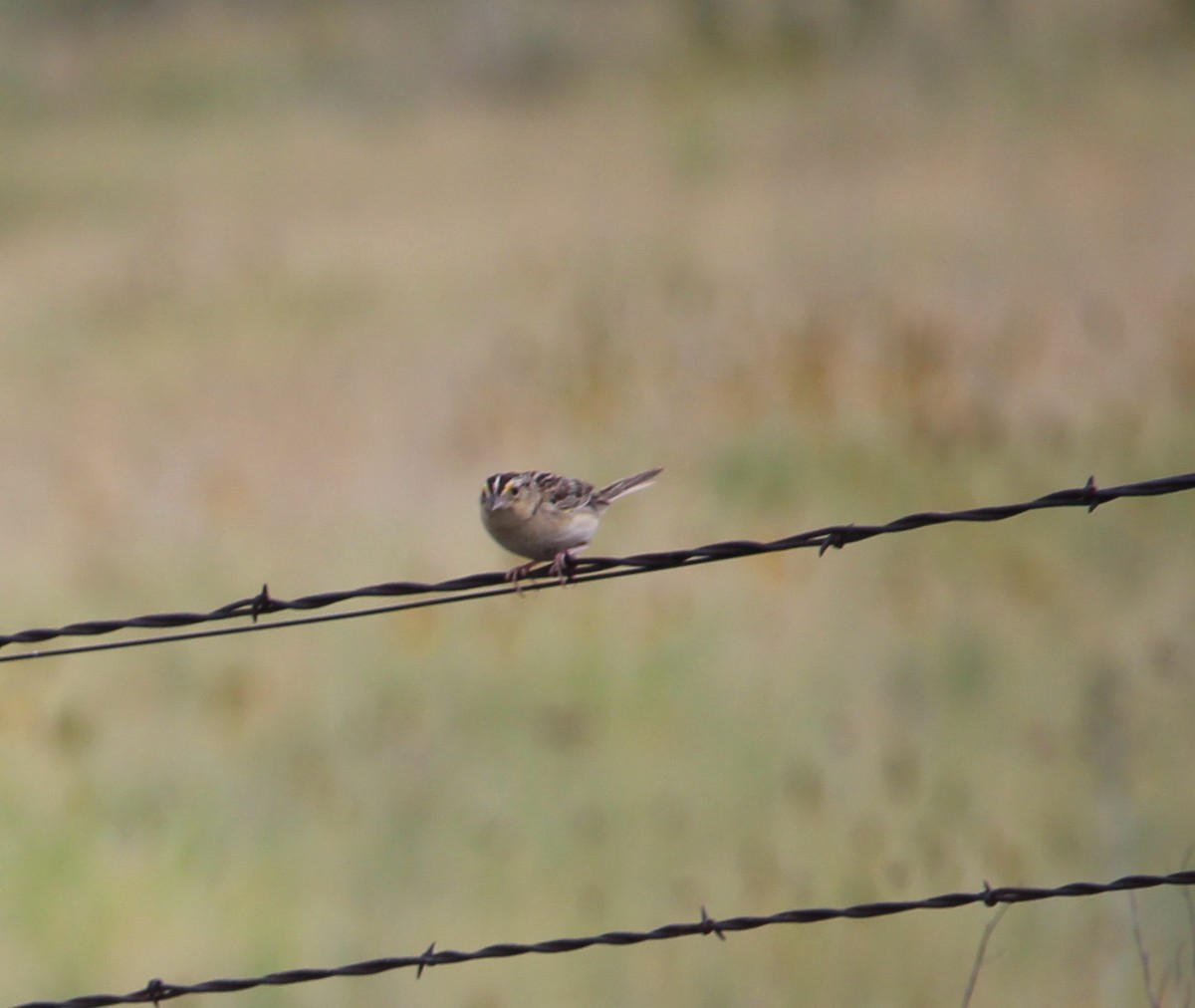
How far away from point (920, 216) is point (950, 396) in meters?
8.87

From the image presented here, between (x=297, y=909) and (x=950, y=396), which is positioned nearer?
(x=297, y=909)

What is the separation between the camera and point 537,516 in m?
6.45

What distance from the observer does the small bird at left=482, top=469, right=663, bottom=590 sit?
21.1ft

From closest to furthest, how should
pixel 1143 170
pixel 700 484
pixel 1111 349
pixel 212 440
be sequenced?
1. pixel 700 484
2. pixel 1111 349
3. pixel 212 440
4. pixel 1143 170

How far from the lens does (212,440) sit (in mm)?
17234

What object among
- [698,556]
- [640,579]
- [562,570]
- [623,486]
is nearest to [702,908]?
[698,556]

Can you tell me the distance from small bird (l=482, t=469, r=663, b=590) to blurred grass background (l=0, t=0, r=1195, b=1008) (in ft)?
6.87

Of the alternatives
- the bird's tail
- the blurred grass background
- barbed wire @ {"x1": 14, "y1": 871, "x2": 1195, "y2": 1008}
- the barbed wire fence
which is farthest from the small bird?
barbed wire @ {"x1": 14, "y1": 871, "x2": 1195, "y2": 1008}

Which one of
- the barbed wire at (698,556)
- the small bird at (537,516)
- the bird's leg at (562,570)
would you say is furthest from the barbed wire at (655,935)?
the small bird at (537,516)

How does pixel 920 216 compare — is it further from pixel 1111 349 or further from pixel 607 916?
pixel 607 916

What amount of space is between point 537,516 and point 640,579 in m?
6.40

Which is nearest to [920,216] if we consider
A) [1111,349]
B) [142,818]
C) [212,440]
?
[1111,349]

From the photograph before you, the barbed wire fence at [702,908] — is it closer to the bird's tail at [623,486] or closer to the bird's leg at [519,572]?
the bird's leg at [519,572]

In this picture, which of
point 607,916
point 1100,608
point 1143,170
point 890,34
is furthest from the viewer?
point 890,34
